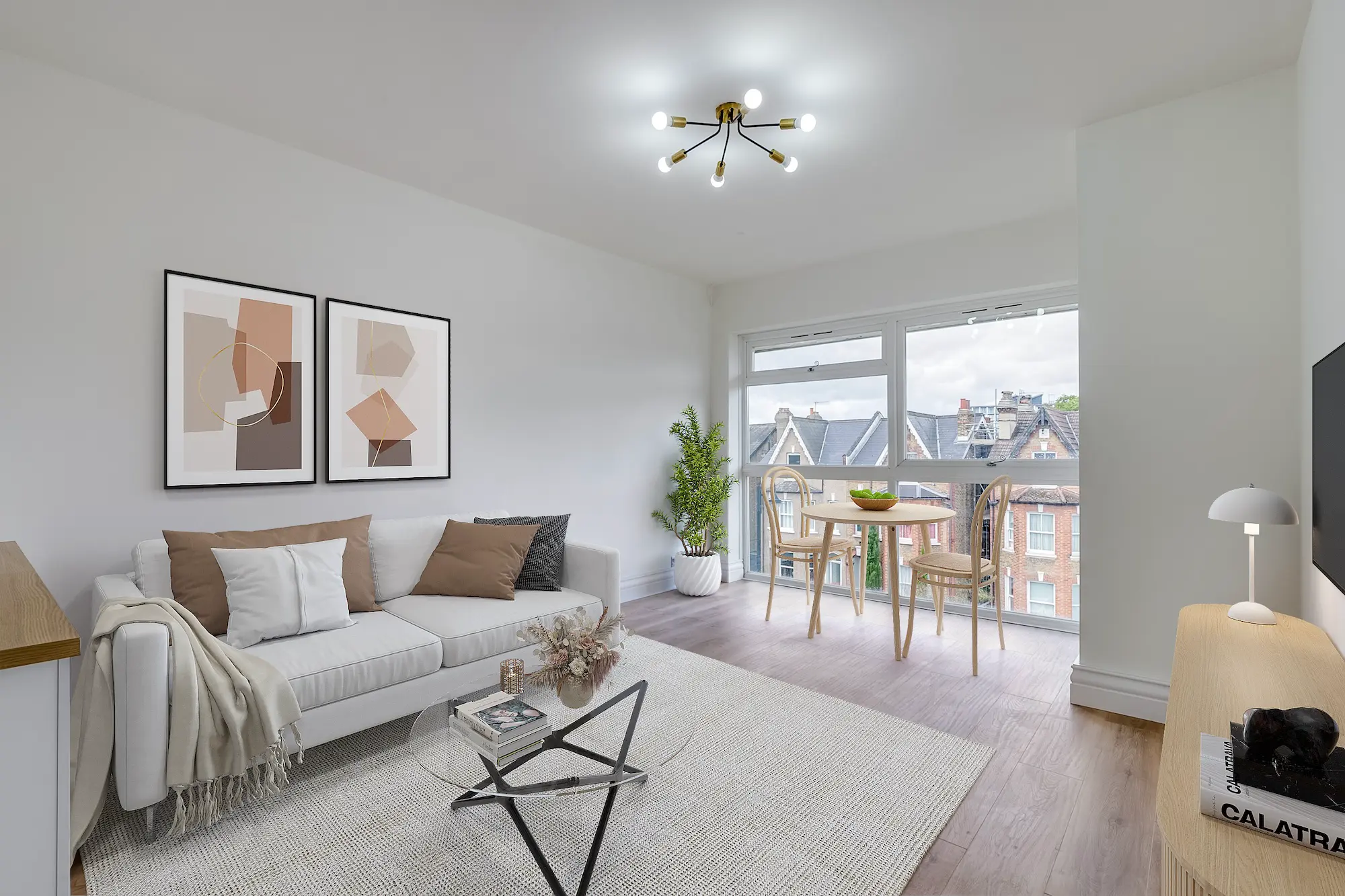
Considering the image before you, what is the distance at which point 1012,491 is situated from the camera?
13.9 feet

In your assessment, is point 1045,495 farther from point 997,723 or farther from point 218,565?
point 218,565

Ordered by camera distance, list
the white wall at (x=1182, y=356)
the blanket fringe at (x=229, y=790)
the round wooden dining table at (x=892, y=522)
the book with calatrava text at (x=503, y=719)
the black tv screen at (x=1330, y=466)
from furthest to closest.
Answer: the round wooden dining table at (x=892, y=522)
the white wall at (x=1182, y=356)
the blanket fringe at (x=229, y=790)
the book with calatrava text at (x=503, y=719)
the black tv screen at (x=1330, y=466)

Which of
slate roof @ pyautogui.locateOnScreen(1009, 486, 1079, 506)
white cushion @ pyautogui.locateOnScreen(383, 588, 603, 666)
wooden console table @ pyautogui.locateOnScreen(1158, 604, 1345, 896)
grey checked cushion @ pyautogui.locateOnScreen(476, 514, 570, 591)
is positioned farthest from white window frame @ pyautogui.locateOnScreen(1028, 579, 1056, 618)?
grey checked cushion @ pyautogui.locateOnScreen(476, 514, 570, 591)

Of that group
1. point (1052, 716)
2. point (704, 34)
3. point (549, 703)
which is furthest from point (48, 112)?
point (1052, 716)

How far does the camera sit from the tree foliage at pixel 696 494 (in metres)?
5.02

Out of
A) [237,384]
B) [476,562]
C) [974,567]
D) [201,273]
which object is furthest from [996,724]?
[201,273]

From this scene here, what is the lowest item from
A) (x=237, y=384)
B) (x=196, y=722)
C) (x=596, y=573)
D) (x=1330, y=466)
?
(x=196, y=722)

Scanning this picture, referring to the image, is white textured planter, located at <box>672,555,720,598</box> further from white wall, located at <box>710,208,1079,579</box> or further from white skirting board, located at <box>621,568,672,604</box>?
white wall, located at <box>710,208,1079,579</box>

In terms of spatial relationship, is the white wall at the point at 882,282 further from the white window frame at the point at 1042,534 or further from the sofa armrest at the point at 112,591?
the sofa armrest at the point at 112,591

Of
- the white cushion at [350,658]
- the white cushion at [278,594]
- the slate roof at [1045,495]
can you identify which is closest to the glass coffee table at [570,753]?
the white cushion at [350,658]

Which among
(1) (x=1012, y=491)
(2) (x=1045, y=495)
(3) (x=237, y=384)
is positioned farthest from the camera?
(1) (x=1012, y=491)

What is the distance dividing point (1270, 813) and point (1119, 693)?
6.83 ft

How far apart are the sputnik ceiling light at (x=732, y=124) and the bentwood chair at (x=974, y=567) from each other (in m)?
2.05

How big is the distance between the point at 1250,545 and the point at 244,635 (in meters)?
3.75
